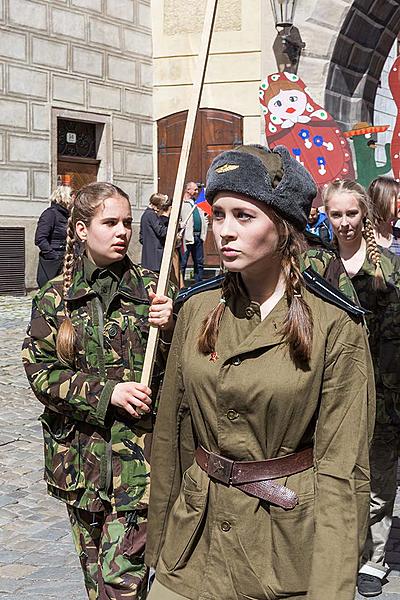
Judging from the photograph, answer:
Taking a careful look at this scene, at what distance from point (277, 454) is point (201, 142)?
15.7 metres

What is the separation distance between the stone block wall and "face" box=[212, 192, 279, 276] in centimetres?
1303

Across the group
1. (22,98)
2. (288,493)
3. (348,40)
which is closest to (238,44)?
(348,40)

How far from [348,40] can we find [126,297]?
47.3 feet

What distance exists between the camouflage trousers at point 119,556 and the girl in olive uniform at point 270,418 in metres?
0.79

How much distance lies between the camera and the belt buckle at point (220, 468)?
2348mm

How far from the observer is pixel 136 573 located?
326 cm

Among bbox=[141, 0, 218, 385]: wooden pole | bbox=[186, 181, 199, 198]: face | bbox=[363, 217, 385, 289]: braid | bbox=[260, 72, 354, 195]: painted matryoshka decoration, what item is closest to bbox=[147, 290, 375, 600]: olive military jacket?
bbox=[141, 0, 218, 385]: wooden pole

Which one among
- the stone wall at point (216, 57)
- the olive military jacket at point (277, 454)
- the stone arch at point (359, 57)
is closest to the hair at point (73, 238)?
the olive military jacket at point (277, 454)

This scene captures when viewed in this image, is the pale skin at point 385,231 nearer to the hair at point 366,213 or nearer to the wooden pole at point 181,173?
the hair at point 366,213

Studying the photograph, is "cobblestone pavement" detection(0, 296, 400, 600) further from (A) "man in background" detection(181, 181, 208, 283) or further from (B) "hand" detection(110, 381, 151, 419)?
(A) "man in background" detection(181, 181, 208, 283)

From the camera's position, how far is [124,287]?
3.31 meters

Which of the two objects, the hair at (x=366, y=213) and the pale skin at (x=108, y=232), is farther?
the hair at (x=366, y=213)

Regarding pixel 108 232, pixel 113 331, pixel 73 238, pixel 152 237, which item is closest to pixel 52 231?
pixel 152 237

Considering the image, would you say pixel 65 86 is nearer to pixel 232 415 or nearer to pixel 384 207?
pixel 384 207
